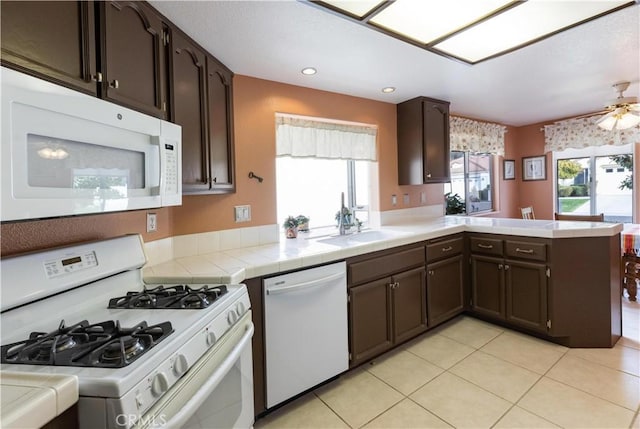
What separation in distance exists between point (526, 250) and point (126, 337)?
2758mm

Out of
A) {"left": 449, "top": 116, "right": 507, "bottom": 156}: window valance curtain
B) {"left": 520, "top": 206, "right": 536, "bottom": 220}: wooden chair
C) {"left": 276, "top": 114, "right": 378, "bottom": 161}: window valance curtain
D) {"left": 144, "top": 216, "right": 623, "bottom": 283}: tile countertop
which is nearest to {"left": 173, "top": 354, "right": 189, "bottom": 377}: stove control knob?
{"left": 144, "top": 216, "right": 623, "bottom": 283}: tile countertop

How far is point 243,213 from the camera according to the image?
2.32m

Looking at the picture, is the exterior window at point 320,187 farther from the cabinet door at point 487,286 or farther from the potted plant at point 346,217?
the cabinet door at point 487,286

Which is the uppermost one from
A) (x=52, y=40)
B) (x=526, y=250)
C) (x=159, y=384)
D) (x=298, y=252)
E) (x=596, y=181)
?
(x=52, y=40)

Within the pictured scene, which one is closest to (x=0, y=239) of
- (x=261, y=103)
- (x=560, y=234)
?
(x=261, y=103)

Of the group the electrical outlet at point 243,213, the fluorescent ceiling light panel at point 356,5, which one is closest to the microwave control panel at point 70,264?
the electrical outlet at point 243,213

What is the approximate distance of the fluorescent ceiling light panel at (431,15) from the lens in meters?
1.55

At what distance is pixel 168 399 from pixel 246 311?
566 mm

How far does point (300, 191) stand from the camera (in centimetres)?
286

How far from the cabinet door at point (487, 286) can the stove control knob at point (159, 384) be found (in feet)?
8.87

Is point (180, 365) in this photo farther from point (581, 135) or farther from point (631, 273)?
point (581, 135)

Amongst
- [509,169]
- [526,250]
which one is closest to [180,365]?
[526,250]

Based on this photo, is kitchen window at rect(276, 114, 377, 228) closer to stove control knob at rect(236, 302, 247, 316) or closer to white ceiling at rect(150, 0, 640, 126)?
white ceiling at rect(150, 0, 640, 126)

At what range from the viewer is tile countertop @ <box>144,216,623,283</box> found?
1.58 m
